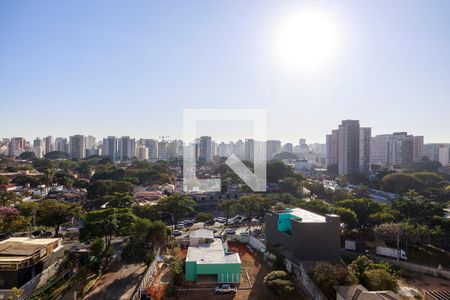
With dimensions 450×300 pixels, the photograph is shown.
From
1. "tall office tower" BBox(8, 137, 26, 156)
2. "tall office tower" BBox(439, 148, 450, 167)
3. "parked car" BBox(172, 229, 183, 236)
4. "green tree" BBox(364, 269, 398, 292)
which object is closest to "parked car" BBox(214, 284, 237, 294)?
"green tree" BBox(364, 269, 398, 292)

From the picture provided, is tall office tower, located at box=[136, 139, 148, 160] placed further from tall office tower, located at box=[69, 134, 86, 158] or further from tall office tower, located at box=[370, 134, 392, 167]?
tall office tower, located at box=[370, 134, 392, 167]

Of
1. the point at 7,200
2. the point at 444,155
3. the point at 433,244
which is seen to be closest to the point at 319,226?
the point at 433,244

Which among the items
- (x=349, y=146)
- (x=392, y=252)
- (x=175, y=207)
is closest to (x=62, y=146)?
(x=349, y=146)

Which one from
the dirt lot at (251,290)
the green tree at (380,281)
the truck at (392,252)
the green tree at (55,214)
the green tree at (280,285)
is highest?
the green tree at (55,214)

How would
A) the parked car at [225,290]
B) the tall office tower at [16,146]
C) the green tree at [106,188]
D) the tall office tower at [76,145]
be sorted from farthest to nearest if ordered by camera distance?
1. the tall office tower at [16,146]
2. the tall office tower at [76,145]
3. the green tree at [106,188]
4. the parked car at [225,290]

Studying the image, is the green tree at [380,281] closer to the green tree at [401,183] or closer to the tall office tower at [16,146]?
the green tree at [401,183]

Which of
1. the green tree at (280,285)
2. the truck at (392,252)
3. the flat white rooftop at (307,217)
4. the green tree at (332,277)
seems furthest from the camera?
the truck at (392,252)

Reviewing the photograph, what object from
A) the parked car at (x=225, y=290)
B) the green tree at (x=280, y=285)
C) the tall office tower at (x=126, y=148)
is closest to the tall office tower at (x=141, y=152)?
the tall office tower at (x=126, y=148)
